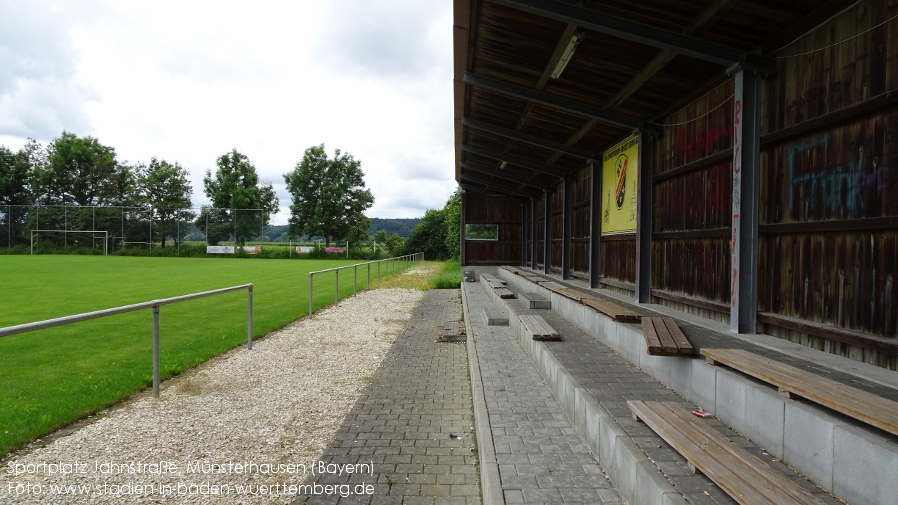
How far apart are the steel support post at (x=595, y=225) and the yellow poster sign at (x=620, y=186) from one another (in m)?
0.26

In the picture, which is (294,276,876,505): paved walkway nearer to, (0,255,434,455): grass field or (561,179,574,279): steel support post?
(0,255,434,455): grass field

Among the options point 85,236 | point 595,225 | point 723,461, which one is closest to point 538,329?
point 723,461

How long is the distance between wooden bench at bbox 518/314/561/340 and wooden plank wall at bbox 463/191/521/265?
14442 mm

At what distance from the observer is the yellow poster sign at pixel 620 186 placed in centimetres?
874

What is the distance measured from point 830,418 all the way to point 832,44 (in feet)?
10.9

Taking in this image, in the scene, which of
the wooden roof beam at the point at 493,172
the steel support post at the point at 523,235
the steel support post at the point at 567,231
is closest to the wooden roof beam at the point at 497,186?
the steel support post at the point at 523,235

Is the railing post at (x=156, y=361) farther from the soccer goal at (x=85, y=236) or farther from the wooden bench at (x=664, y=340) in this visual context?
the soccer goal at (x=85, y=236)

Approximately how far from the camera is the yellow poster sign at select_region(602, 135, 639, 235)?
344 inches

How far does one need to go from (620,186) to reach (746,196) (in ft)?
14.7

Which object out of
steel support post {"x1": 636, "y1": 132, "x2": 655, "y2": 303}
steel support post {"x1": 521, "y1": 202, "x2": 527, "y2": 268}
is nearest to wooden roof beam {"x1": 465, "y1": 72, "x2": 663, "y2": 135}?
steel support post {"x1": 636, "y1": 132, "x2": 655, "y2": 303}

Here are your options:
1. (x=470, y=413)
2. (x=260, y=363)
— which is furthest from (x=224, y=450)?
(x=260, y=363)

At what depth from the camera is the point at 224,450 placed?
3889mm

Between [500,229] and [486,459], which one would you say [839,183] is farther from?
[500,229]

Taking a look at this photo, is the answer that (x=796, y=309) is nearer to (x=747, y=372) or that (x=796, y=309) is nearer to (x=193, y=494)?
(x=747, y=372)
